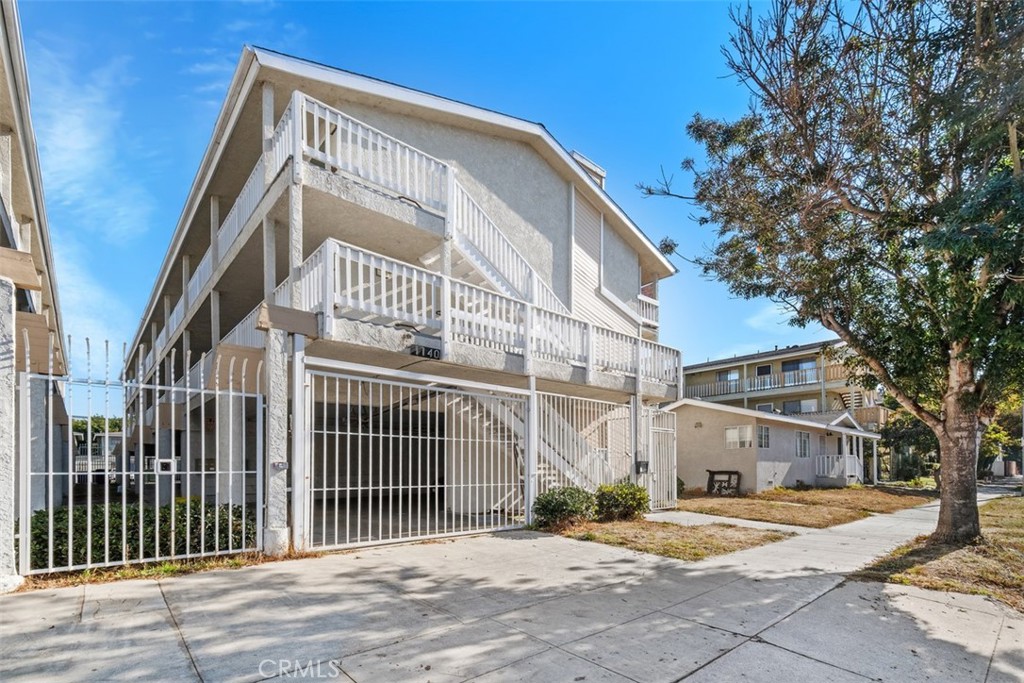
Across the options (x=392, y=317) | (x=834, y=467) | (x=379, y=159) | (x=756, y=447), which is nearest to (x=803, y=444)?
(x=834, y=467)

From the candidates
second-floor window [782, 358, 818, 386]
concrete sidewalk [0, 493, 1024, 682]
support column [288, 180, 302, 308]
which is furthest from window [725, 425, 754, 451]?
support column [288, 180, 302, 308]

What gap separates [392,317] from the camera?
28.1 ft

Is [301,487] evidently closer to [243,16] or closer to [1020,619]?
[1020,619]

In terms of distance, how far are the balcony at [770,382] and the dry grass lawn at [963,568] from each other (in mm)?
23059

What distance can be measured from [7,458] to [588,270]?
14004 millimetres

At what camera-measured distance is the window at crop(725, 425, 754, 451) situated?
21.1m

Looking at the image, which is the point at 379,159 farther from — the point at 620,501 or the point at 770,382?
the point at 770,382

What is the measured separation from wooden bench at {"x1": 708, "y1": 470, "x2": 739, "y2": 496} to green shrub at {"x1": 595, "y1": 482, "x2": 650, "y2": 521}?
953 centimetres

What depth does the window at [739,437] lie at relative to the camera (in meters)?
21.1

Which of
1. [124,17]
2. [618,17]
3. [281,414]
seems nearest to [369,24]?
[124,17]

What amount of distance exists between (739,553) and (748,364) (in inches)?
1214

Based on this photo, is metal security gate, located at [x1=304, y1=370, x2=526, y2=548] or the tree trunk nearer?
metal security gate, located at [x1=304, y1=370, x2=526, y2=548]

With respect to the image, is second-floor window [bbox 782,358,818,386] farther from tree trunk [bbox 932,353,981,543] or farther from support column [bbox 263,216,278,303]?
support column [bbox 263,216,278,303]

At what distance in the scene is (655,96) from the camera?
36.0 feet
